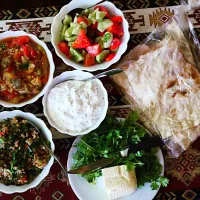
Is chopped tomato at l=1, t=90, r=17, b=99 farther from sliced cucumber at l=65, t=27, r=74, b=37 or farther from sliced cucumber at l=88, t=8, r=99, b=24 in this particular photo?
sliced cucumber at l=88, t=8, r=99, b=24

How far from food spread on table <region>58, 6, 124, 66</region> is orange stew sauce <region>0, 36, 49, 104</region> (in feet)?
0.57

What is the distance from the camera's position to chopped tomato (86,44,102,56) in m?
2.75

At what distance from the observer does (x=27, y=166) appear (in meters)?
2.69

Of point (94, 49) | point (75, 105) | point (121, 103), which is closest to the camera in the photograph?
point (75, 105)

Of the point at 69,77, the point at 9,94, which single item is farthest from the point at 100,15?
the point at 9,94

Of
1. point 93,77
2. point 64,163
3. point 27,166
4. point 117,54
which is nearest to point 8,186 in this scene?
point 27,166

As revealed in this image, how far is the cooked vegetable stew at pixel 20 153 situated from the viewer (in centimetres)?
266

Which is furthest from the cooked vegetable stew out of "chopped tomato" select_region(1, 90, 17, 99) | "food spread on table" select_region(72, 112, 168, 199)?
"food spread on table" select_region(72, 112, 168, 199)

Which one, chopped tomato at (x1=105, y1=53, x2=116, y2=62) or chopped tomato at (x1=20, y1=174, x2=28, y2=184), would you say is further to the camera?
chopped tomato at (x1=105, y1=53, x2=116, y2=62)

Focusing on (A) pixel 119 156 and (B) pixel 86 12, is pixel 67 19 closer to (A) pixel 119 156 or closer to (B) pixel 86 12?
(B) pixel 86 12

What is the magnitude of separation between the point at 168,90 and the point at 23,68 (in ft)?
2.87

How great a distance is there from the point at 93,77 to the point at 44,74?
29 centimetres

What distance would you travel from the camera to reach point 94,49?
2.76m

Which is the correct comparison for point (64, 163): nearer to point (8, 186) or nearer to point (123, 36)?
point (8, 186)
